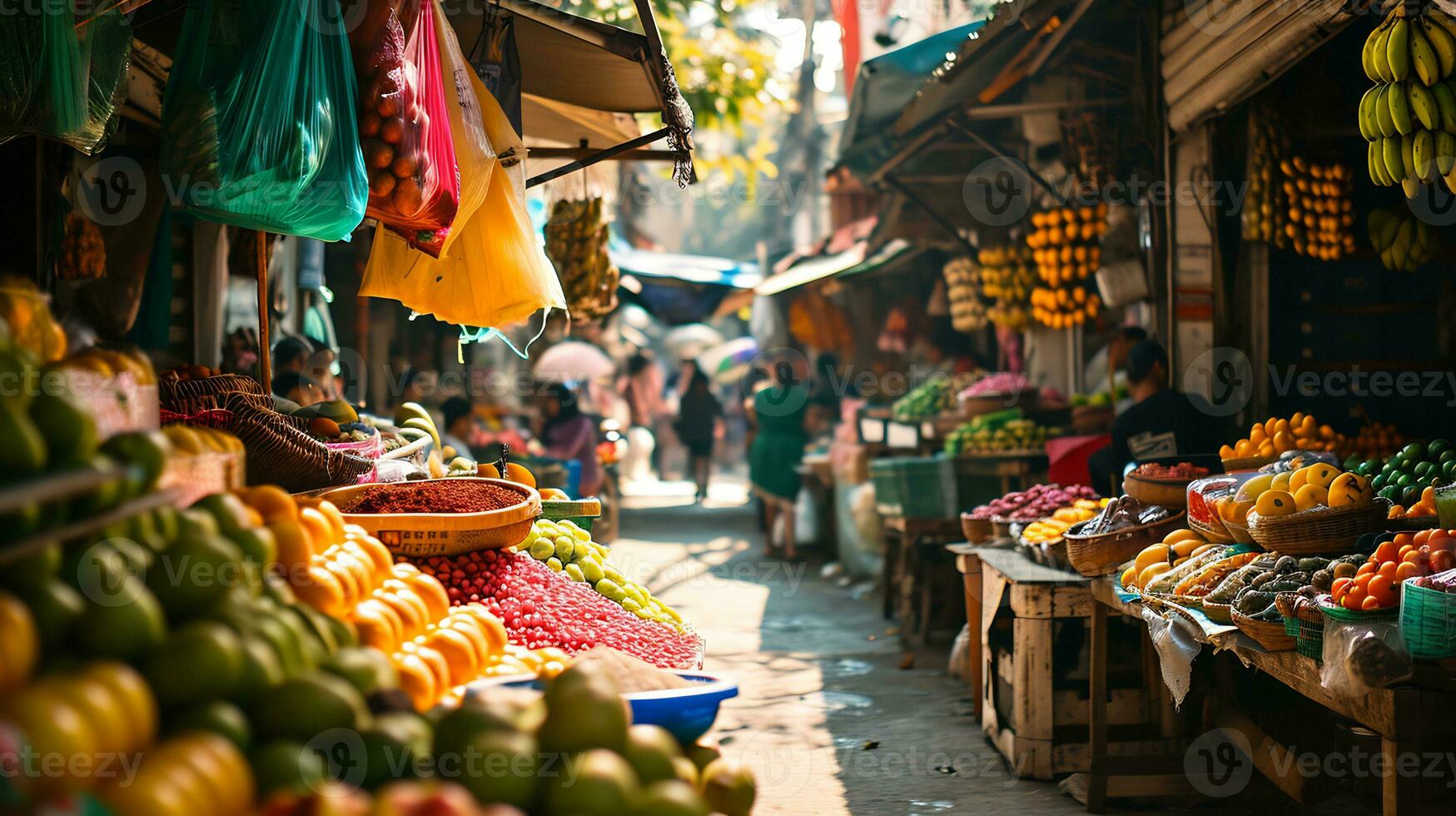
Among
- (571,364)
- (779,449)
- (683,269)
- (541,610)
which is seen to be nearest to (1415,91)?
(541,610)

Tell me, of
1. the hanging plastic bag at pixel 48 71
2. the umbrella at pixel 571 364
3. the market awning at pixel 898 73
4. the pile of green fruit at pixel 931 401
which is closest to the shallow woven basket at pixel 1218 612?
the hanging plastic bag at pixel 48 71

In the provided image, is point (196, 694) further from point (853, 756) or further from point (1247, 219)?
point (1247, 219)

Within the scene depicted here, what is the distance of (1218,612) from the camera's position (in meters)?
3.94

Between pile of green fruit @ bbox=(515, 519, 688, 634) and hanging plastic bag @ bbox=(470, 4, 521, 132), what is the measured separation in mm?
1553

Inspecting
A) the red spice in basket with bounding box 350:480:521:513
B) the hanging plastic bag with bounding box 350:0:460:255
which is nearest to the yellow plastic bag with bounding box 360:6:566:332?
the hanging plastic bag with bounding box 350:0:460:255

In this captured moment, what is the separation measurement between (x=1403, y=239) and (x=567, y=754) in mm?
5925

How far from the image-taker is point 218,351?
684 centimetres

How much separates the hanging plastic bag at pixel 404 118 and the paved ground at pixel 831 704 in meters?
2.70

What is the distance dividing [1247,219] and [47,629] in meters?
6.41

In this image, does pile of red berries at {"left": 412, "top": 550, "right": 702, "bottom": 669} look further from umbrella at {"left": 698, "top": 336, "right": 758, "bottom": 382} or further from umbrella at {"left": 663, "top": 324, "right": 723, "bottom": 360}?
umbrella at {"left": 663, "top": 324, "right": 723, "bottom": 360}

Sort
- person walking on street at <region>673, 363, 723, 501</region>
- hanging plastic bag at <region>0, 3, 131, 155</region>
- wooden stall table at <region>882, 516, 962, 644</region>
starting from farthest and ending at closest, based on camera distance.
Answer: person walking on street at <region>673, 363, 723, 501</region>, wooden stall table at <region>882, 516, 962, 644</region>, hanging plastic bag at <region>0, 3, 131, 155</region>

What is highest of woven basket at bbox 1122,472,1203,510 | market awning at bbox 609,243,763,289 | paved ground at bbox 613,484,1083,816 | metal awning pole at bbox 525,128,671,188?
market awning at bbox 609,243,763,289

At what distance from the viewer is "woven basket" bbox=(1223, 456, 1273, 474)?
5500 mm

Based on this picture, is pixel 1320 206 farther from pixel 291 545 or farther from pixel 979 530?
pixel 291 545
